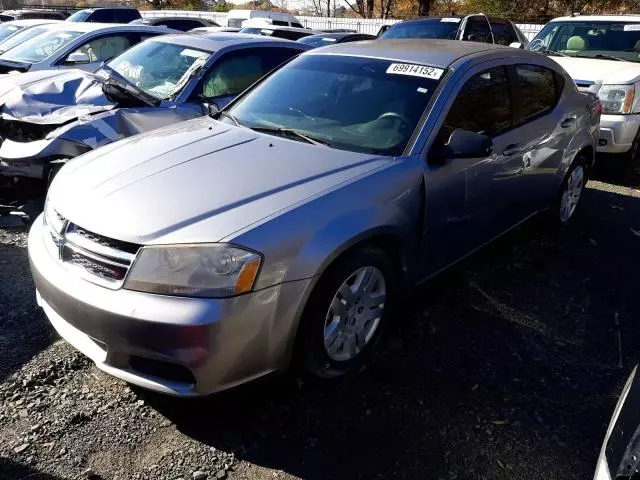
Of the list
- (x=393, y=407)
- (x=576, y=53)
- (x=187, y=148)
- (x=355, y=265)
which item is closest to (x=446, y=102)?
(x=355, y=265)

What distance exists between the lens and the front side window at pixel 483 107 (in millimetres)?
3498

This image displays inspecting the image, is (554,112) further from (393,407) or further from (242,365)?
(242,365)

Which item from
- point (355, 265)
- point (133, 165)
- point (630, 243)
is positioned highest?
point (133, 165)

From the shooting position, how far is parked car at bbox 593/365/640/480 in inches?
72.3

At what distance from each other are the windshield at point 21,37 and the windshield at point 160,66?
9.83 ft

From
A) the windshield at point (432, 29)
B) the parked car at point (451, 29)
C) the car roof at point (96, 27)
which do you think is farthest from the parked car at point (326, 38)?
the car roof at point (96, 27)

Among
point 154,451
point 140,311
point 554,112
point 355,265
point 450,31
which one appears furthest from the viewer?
point 450,31

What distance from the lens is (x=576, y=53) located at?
8.16 m

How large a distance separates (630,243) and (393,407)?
3.51m

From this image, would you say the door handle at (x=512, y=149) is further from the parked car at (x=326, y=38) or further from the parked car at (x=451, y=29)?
the parked car at (x=326, y=38)

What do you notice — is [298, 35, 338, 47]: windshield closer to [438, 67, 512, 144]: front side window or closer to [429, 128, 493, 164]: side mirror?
[438, 67, 512, 144]: front side window

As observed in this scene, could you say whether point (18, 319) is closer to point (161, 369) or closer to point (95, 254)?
point (95, 254)

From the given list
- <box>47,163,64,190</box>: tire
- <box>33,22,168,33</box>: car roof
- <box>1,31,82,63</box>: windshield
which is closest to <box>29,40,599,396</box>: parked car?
<box>47,163,64,190</box>: tire

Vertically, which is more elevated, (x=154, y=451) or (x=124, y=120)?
(x=124, y=120)
